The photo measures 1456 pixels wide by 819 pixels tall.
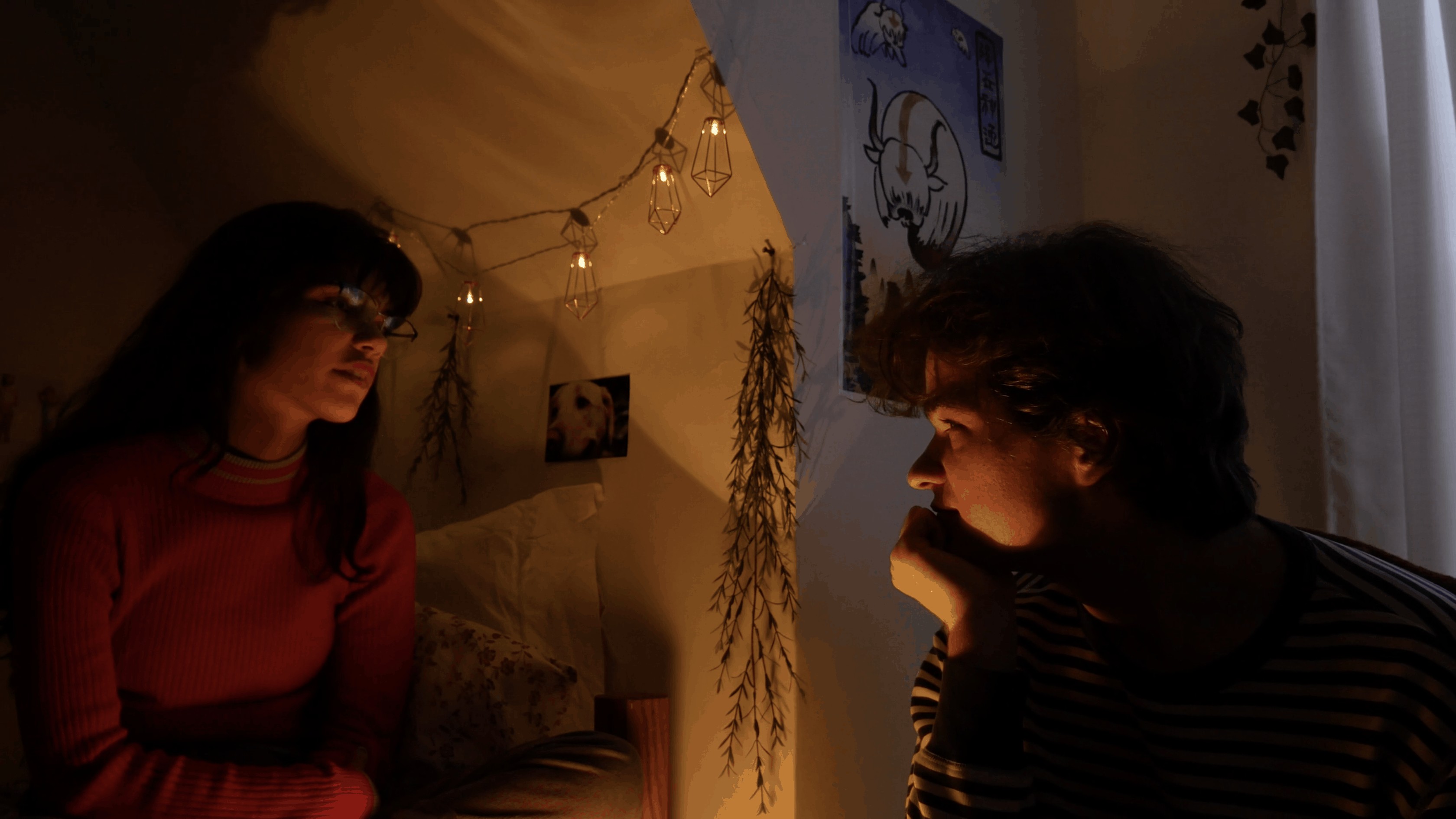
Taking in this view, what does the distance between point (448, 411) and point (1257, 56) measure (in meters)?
2.24

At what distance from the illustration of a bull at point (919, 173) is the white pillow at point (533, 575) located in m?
0.91

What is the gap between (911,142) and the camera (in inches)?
83.0

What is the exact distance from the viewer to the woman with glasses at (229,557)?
123 cm

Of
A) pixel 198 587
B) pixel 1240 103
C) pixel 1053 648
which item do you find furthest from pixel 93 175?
pixel 1240 103

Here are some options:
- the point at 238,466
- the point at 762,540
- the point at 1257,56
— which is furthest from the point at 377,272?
the point at 1257,56

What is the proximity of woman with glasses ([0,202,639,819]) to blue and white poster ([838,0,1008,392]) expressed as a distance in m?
0.91

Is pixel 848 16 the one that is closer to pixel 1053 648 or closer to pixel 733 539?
pixel 733 539

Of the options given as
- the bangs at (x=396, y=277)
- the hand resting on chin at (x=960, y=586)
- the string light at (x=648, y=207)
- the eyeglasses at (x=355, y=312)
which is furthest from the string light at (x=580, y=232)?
the hand resting on chin at (x=960, y=586)

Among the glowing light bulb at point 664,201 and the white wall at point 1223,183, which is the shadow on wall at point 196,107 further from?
the white wall at point 1223,183

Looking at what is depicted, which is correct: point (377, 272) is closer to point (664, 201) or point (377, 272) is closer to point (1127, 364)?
point (664, 201)

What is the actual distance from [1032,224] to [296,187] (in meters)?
1.98

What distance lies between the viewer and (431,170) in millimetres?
2217

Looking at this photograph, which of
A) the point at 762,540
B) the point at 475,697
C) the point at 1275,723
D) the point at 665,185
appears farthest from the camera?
the point at 665,185

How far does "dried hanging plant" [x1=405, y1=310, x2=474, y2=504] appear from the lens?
94.3 inches
